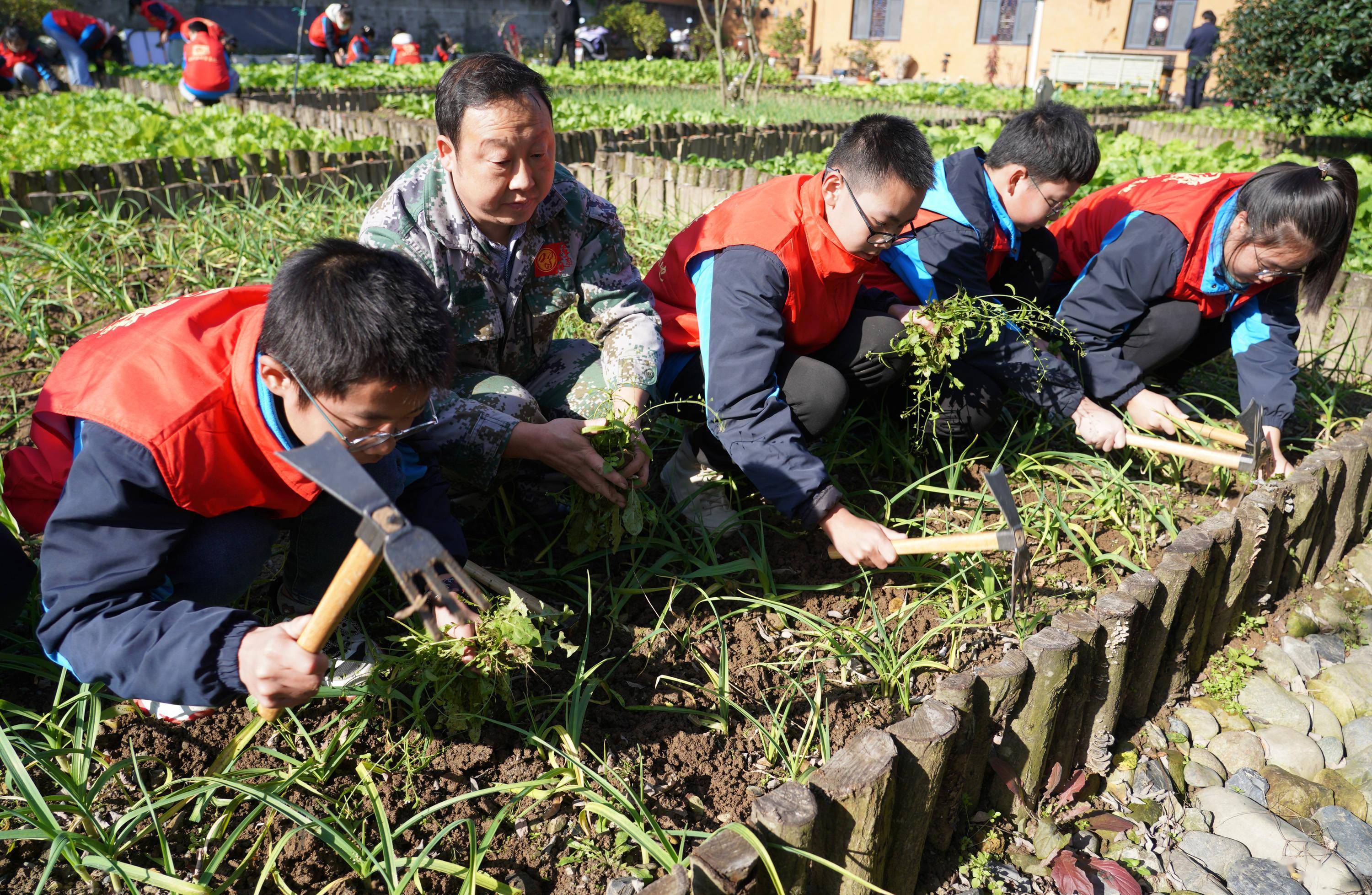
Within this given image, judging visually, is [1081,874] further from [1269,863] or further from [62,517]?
[62,517]

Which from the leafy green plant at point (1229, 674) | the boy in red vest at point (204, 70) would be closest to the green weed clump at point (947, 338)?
the leafy green plant at point (1229, 674)

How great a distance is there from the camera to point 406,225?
2.18 meters

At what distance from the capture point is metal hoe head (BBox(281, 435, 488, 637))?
3.53ft

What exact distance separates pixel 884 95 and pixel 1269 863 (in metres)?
13.5

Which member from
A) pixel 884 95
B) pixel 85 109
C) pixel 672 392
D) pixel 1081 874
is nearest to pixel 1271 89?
pixel 884 95

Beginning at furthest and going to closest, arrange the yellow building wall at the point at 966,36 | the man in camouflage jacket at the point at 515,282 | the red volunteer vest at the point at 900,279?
1. the yellow building wall at the point at 966,36
2. the red volunteer vest at the point at 900,279
3. the man in camouflage jacket at the point at 515,282

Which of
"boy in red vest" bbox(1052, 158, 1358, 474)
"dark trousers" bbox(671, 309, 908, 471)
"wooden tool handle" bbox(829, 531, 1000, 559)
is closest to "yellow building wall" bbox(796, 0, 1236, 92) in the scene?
"boy in red vest" bbox(1052, 158, 1358, 474)

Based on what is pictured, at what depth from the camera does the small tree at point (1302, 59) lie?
7430mm

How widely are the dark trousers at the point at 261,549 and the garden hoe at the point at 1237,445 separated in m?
1.99

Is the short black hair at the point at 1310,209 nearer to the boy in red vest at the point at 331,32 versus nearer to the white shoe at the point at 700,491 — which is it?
the white shoe at the point at 700,491

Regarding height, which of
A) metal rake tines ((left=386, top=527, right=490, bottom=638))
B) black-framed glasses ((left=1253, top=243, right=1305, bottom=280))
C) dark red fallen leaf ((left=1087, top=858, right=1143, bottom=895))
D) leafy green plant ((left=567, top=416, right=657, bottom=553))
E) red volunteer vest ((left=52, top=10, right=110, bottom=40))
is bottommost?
dark red fallen leaf ((left=1087, top=858, right=1143, bottom=895))

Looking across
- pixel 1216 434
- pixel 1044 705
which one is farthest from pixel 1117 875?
pixel 1216 434

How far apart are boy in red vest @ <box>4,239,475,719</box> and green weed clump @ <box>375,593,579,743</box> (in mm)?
309

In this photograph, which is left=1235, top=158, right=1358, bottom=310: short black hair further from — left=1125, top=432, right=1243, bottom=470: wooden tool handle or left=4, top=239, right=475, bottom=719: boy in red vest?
left=4, top=239, right=475, bottom=719: boy in red vest
